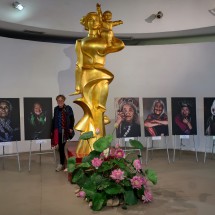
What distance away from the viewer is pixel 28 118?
5039 mm

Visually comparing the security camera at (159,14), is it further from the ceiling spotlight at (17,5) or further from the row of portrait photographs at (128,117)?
the ceiling spotlight at (17,5)

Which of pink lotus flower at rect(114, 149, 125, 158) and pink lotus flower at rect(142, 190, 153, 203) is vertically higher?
pink lotus flower at rect(114, 149, 125, 158)

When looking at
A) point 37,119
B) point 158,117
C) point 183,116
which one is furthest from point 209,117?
point 37,119

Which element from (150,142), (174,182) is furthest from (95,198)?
(150,142)

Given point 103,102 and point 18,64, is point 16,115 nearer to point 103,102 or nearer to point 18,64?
point 103,102

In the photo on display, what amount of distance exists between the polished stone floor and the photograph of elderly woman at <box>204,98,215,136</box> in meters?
0.59

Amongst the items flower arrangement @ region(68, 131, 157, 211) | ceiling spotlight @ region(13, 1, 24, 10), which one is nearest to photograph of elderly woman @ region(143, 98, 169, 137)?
flower arrangement @ region(68, 131, 157, 211)

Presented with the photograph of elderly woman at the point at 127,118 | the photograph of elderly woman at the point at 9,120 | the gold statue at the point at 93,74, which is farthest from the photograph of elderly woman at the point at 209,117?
the photograph of elderly woman at the point at 9,120

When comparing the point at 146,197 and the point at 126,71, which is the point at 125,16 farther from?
the point at 146,197

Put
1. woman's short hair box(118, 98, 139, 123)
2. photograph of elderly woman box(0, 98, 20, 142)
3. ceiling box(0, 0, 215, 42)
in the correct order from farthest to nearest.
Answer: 1. ceiling box(0, 0, 215, 42)
2. woman's short hair box(118, 98, 139, 123)
3. photograph of elderly woman box(0, 98, 20, 142)

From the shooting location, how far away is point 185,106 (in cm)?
573

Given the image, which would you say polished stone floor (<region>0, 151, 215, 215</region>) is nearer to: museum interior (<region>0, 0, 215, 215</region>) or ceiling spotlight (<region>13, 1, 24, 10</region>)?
museum interior (<region>0, 0, 215, 215</region>)

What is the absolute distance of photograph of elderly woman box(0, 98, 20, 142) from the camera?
4883mm

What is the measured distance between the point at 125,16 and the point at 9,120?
11.4ft
